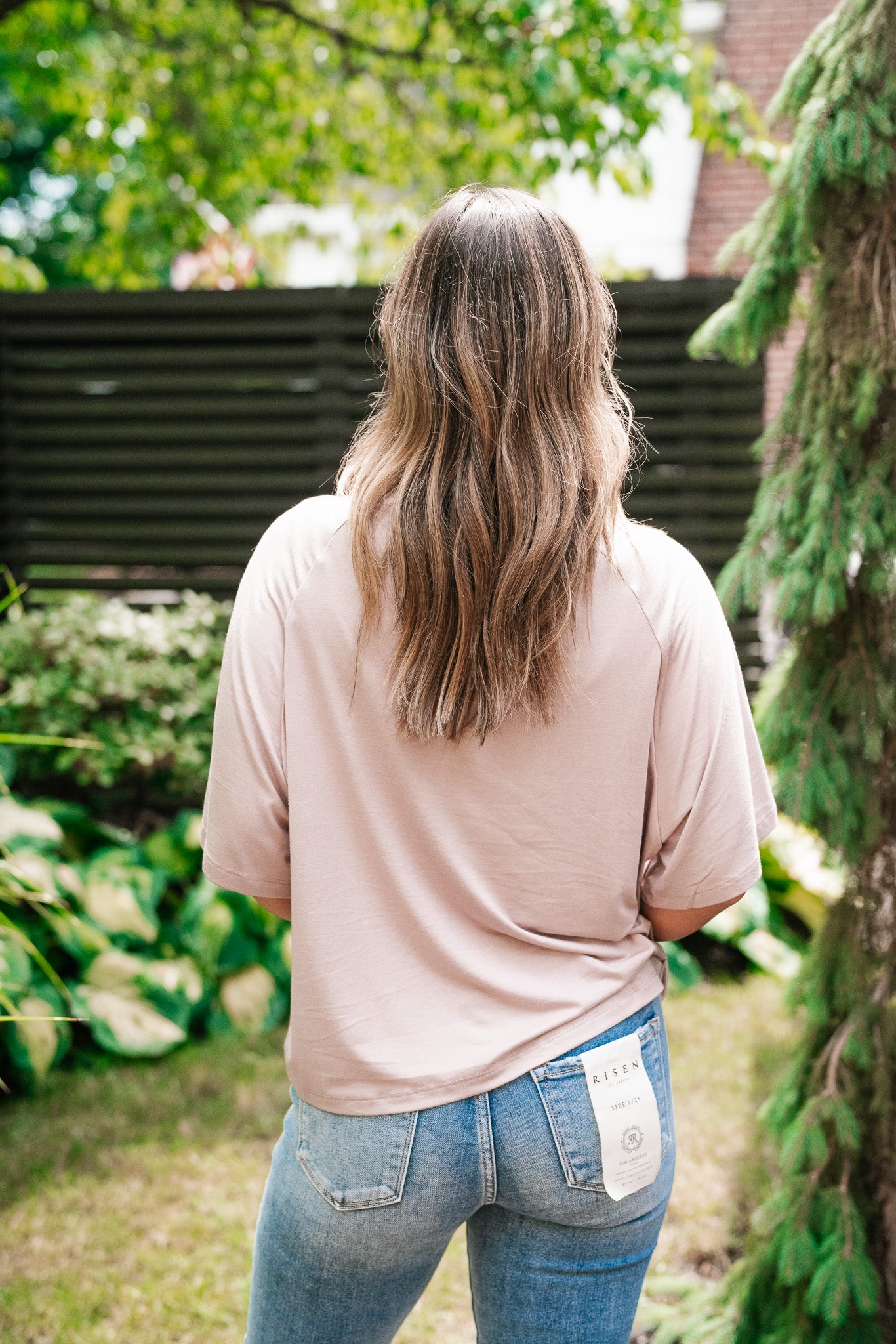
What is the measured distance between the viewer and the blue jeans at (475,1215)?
110 cm

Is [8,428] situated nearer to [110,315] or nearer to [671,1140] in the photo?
[110,315]

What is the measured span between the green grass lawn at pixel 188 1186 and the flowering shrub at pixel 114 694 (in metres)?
1.12

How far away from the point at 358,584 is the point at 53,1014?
2.75 metres

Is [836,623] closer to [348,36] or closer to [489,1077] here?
[489,1077]

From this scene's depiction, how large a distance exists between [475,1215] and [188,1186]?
6.39 feet

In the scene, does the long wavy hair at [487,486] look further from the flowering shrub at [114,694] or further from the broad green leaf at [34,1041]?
the flowering shrub at [114,694]

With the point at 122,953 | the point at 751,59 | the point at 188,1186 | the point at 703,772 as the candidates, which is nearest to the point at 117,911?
the point at 122,953

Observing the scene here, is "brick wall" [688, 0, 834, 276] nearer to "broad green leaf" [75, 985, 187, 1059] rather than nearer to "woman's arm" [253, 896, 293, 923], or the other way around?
"broad green leaf" [75, 985, 187, 1059]

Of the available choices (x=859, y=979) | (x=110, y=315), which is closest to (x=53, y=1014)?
(x=859, y=979)

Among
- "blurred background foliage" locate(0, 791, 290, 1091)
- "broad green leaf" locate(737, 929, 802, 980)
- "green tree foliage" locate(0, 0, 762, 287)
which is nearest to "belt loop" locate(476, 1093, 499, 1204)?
"blurred background foliage" locate(0, 791, 290, 1091)

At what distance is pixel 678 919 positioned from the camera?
129cm

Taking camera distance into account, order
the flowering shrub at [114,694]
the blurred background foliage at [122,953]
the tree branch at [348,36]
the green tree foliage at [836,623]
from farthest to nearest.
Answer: the tree branch at [348,36] → the flowering shrub at [114,694] → the blurred background foliage at [122,953] → the green tree foliage at [836,623]

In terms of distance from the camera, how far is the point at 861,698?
1.92 m

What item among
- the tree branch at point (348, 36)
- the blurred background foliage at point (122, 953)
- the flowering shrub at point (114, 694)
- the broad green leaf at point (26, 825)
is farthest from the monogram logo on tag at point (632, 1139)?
the tree branch at point (348, 36)
